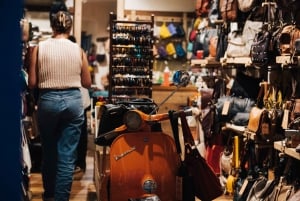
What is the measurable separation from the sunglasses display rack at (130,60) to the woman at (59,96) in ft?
3.90

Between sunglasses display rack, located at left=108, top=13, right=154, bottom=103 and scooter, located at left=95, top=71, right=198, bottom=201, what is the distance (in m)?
1.85

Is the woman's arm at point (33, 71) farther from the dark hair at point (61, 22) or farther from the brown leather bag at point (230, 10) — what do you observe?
the brown leather bag at point (230, 10)

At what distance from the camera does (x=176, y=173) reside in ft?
11.5

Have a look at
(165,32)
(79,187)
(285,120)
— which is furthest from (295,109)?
(165,32)

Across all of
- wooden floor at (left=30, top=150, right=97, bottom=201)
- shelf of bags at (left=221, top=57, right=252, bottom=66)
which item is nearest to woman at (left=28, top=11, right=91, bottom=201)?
wooden floor at (left=30, top=150, right=97, bottom=201)

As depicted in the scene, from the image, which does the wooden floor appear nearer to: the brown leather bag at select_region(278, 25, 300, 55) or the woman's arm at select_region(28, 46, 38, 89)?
the woman's arm at select_region(28, 46, 38, 89)

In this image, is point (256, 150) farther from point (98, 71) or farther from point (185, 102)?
point (98, 71)

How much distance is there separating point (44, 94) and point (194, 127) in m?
2.99

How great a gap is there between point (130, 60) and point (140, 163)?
6.85ft

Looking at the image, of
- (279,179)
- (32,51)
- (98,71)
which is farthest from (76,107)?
(98,71)

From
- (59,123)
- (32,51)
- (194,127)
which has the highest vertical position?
(32,51)

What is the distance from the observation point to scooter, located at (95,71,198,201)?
135 inches

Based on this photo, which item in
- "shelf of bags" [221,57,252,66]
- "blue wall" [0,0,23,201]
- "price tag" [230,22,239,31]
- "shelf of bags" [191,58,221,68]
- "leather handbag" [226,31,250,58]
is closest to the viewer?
"blue wall" [0,0,23,201]

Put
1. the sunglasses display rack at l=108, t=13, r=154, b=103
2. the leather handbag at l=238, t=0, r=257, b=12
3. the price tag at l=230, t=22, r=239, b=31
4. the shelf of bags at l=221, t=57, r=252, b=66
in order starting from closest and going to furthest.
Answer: the leather handbag at l=238, t=0, r=257, b=12 < the shelf of bags at l=221, t=57, r=252, b=66 < the sunglasses display rack at l=108, t=13, r=154, b=103 < the price tag at l=230, t=22, r=239, b=31
